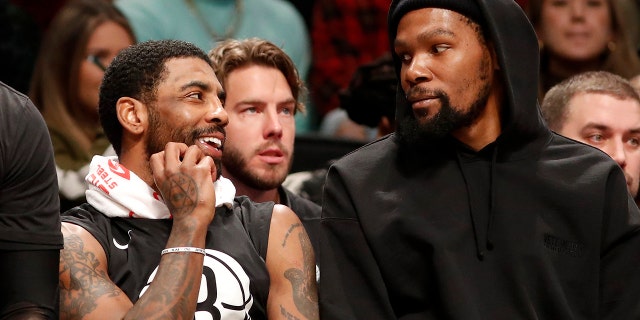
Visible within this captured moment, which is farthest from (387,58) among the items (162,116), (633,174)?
(162,116)

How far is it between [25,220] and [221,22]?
2.54m

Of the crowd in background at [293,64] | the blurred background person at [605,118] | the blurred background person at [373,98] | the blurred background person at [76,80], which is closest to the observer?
the blurred background person at [605,118]

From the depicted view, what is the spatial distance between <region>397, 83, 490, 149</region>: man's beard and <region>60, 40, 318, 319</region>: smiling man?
43 cm

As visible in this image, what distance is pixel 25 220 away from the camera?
2.73 m

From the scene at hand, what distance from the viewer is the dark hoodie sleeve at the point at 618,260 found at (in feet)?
9.82

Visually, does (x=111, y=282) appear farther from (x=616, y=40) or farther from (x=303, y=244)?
(x=616, y=40)

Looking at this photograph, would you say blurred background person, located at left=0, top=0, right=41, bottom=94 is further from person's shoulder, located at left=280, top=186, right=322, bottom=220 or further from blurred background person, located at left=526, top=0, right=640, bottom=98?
blurred background person, located at left=526, top=0, right=640, bottom=98

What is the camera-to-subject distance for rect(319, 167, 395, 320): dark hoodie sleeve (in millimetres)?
2988

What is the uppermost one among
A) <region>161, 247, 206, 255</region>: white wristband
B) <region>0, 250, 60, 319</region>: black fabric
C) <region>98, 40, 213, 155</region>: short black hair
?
<region>98, 40, 213, 155</region>: short black hair

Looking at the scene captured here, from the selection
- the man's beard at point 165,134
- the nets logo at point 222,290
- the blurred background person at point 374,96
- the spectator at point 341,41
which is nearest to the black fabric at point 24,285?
the nets logo at point 222,290

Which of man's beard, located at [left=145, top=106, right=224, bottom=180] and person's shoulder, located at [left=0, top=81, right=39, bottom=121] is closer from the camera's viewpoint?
person's shoulder, located at [left=0, top=81, right=39, bottom=121]

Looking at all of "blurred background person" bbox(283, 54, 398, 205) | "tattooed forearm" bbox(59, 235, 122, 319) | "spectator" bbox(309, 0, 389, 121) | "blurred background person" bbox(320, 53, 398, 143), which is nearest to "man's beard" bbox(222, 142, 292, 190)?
"blurred background person" bbox(283, 54, 398, 205)

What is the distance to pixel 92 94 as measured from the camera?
180 inches

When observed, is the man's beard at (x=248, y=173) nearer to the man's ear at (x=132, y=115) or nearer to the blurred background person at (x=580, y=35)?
the man's ear at (x=132, y=115)
